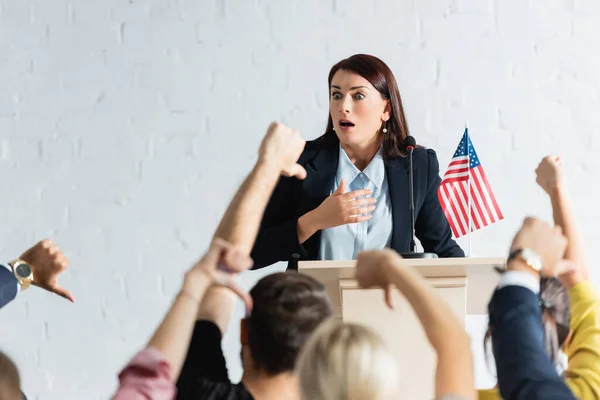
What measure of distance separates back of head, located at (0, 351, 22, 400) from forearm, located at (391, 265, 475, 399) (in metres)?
0.51

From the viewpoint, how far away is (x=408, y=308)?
248cm

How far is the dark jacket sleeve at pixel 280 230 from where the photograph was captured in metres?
2.75

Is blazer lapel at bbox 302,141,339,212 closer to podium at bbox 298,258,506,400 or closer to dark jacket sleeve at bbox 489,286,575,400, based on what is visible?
podium at bbox 298,258,506,400

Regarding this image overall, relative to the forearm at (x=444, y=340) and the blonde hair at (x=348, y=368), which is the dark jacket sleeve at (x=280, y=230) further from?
the blonde hair at (x=348, y=368)

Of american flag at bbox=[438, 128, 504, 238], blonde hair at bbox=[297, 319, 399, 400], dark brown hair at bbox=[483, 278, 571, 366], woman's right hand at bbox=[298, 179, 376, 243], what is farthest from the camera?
american flag at bbox=[438, 128, 504, 238]

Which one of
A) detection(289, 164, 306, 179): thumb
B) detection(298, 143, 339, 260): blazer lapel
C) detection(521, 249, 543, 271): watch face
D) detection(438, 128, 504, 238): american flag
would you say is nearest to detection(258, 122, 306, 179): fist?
detection(289, 164, 306, 179): thumb

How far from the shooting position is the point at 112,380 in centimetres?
420

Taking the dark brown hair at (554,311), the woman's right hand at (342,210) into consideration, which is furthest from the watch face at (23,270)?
the dark brown hair at (554,311)

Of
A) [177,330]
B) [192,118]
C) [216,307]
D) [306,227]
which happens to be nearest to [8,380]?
[177,330]

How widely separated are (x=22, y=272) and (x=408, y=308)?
35.9 inches

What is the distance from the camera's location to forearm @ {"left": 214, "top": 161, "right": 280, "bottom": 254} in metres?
1.67

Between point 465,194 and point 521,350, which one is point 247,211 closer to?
point 521,350

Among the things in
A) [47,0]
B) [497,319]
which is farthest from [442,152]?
[497,319]

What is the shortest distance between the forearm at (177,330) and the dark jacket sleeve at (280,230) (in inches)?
51.4
